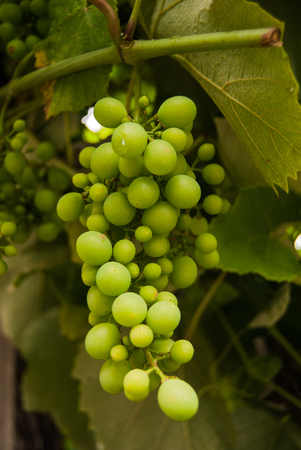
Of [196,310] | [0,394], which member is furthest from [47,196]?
[0,394]

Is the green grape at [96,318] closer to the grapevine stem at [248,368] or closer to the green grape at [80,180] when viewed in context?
the green grape at [80,180]

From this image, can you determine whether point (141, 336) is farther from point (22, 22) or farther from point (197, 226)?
point (22, 22)

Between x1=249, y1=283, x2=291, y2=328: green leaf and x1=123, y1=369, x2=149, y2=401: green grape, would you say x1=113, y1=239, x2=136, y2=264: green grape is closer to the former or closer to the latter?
x1=123, y1=369, x2=149, y2=401: green grape

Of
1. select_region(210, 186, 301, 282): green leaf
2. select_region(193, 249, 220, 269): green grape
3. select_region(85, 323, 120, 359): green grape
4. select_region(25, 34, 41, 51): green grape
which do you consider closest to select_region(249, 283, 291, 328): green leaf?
select_region(210, 186, 301, 282): green leaf

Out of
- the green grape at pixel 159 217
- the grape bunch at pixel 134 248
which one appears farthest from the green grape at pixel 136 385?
the green grape at pixel 159 217

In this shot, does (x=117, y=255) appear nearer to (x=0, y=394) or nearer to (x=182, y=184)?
(x=182, y=184)
